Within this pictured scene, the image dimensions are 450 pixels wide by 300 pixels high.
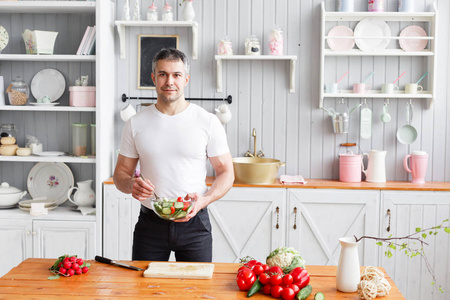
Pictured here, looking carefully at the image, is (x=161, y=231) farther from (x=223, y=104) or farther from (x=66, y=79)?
(x=66, y=79)

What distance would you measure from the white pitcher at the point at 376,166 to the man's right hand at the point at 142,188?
2.12 m

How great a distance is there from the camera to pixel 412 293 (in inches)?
142

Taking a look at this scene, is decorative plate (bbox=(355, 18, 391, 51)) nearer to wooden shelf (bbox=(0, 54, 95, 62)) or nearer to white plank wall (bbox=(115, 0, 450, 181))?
white plank wall (bbox=(115, 0, 450, 181))

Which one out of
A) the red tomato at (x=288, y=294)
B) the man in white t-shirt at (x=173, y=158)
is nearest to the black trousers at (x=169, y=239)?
the man in white t-shirt at (x=173, y=158)

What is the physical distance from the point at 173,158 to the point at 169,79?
1.21ft

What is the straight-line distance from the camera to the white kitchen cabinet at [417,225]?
11.6 ft

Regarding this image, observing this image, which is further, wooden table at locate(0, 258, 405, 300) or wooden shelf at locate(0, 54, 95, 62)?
wooden shelf at locate(0, 54, 95, 62)

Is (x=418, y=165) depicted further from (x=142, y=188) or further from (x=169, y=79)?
(x=142, y=188)

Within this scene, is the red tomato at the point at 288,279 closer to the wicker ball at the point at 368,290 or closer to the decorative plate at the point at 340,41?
the wicker ball at the point at 368,290

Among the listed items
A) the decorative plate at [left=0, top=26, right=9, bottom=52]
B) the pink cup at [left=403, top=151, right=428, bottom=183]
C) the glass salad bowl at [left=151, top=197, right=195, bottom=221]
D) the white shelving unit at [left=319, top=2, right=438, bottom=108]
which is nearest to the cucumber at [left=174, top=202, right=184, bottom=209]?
the glass salad bowl at [left=151, top=197, right=195, bottom=221]

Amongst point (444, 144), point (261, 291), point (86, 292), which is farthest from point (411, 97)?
point (86, 292)

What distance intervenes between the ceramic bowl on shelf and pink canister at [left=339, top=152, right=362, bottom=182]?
228 cm

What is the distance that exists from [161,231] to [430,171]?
7.81 feet

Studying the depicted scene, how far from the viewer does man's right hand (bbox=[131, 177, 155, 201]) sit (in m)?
2.18
